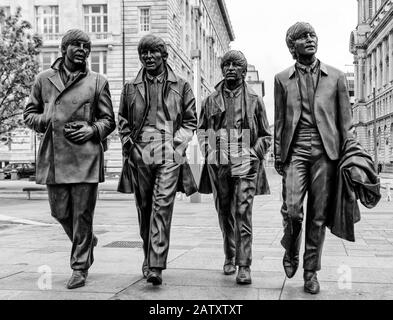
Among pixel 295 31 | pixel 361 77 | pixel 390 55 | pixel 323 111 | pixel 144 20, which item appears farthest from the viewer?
pixel 361 77

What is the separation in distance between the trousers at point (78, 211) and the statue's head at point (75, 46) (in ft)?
3.95

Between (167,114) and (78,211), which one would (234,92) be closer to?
(167,114)

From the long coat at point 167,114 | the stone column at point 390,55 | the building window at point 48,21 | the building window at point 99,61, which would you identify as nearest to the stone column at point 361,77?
the stone column at point 390,55

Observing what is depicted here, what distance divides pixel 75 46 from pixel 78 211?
156 centimetres

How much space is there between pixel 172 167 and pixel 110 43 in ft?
141

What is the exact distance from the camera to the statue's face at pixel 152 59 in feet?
18.4

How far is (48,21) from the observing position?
4816cm

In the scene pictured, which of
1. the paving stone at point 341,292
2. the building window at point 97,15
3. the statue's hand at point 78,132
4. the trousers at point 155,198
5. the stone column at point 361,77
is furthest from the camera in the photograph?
the stone column at point 361,77

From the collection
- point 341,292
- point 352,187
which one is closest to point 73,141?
point 352,187

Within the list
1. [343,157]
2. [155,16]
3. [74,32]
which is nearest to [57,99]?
[74,32]

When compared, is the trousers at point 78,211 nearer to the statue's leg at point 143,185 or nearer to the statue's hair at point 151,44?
the statue's leg at point 143,185

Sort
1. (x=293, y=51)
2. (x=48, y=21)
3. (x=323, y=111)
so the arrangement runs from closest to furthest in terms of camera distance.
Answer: (x=323, y=111), (x=293, y=51), (x=48, y=21)

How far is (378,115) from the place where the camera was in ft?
332

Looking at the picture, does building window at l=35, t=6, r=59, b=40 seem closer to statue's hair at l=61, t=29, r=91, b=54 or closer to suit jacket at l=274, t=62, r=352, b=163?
statue's hair at l=61, t=29, r=91, b=54
